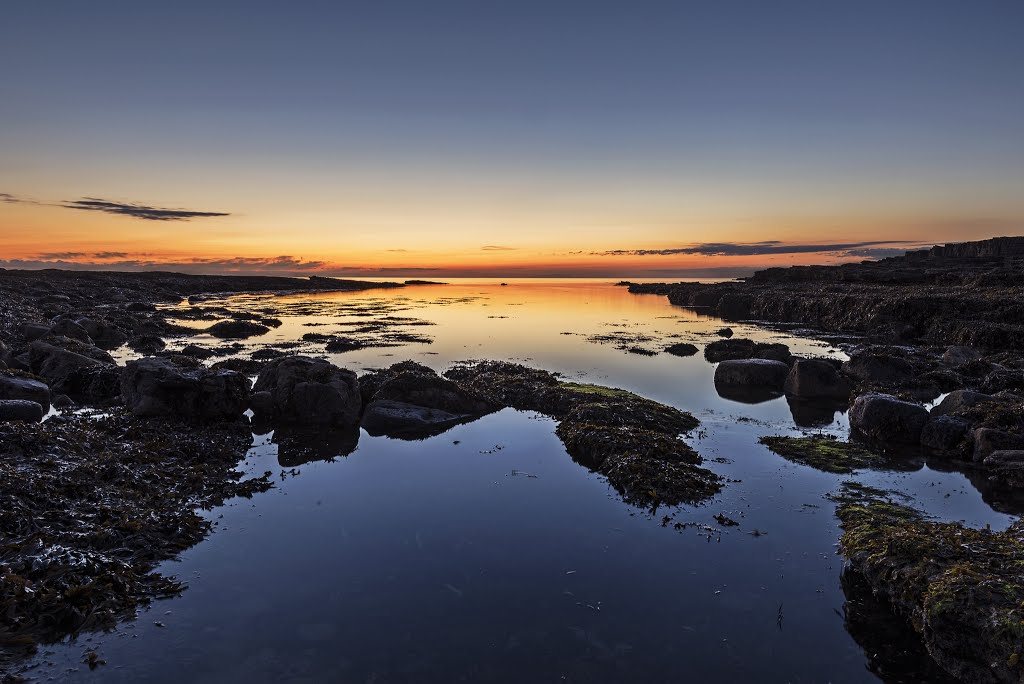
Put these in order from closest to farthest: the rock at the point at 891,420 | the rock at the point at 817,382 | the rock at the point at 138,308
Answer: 1. the rock at the point at 891,420
2. the rock at the point at 817,382
3. the rock at the point at 138,308

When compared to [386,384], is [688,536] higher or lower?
lower

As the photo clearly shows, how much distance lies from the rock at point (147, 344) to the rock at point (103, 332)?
144cm

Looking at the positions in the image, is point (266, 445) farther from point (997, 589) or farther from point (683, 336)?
point (683, 336)

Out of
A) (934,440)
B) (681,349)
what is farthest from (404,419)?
(681,349)

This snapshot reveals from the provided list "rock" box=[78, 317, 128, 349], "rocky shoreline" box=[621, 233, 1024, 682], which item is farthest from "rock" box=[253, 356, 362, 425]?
"rock" box=[78, 317, 128, 349]

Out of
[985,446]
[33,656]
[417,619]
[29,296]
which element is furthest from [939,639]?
[29,296]

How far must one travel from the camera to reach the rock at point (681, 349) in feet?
142

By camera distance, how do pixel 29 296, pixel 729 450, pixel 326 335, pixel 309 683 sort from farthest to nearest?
pixel 29 296 < pixel 326 335 < pixel 729 450 < pixel 309 683

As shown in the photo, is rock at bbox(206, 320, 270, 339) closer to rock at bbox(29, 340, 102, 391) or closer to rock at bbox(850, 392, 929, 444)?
rock at bbox(29, 340, 102, 391)

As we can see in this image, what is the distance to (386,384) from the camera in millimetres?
24172

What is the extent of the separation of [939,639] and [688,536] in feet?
16.0

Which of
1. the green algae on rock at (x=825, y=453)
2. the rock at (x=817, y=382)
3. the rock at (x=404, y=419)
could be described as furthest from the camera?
the rock at (x=817, y=382)

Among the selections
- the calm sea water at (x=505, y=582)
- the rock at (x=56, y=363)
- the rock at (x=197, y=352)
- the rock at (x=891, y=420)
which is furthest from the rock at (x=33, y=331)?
the rock at (x=891, y=420)

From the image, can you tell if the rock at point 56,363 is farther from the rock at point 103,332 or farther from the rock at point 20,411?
the rock at point 103,332
